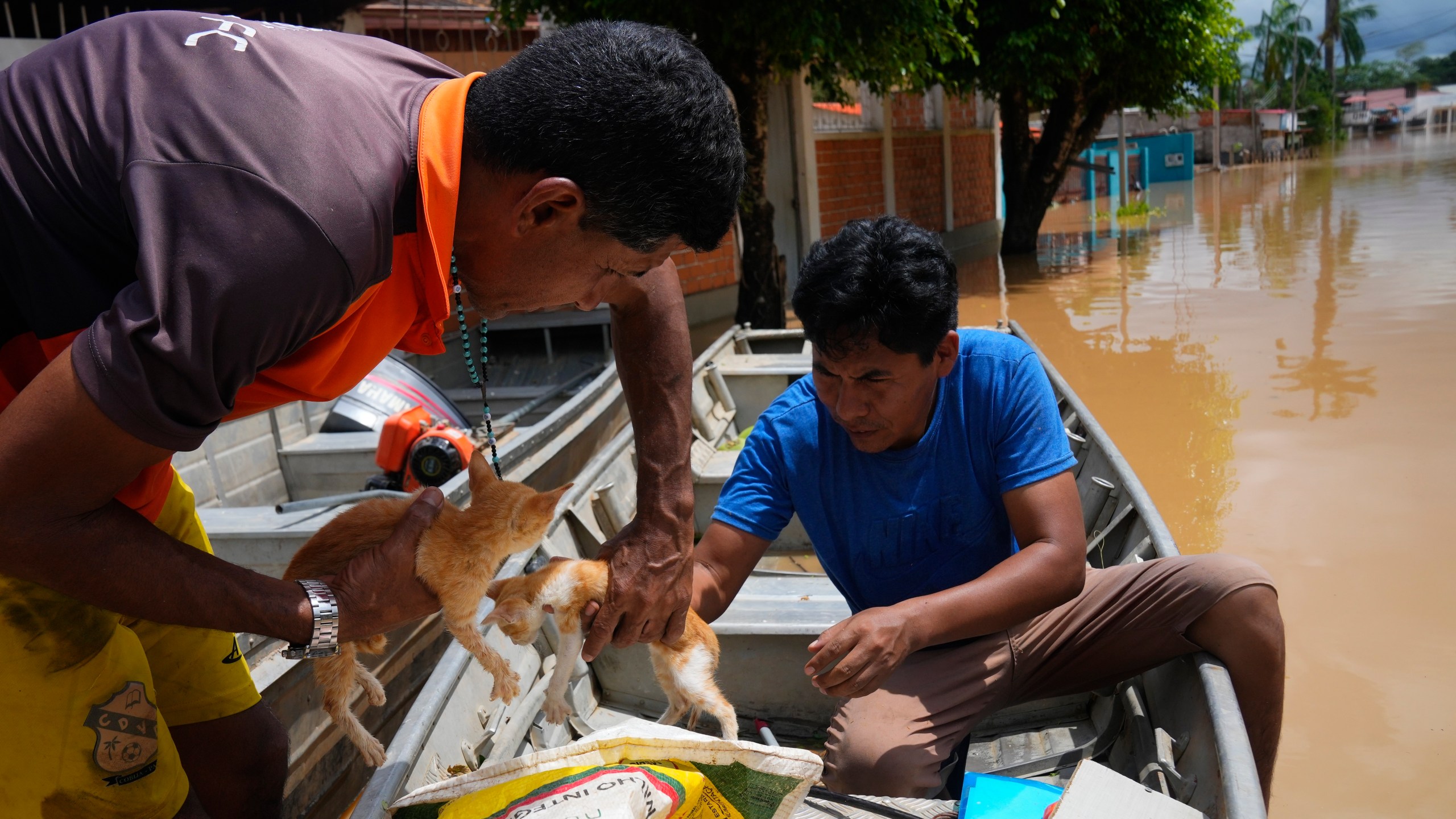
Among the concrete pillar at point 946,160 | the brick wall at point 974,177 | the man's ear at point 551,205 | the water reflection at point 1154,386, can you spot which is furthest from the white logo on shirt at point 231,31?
the brick wall at point 974,177

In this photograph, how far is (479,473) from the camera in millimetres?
1773

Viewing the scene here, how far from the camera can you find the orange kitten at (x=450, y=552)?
62.4 inches

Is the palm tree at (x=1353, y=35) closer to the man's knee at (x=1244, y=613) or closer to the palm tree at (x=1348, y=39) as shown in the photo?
the palm tree at (x=1348, y=39)

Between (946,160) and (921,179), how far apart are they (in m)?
1.22

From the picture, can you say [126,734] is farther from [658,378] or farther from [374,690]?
[658,378]

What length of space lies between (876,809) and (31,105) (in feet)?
5.98

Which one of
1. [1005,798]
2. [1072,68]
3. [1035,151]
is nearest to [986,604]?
[1005,798]

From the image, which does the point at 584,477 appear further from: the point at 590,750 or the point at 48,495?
the point at 48,495

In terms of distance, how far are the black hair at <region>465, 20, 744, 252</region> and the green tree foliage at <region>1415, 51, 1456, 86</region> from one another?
128268mm

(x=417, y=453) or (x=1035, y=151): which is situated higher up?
(x=1035, y=151)

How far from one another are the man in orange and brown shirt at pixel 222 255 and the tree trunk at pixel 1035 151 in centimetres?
1567

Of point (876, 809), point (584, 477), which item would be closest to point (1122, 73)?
point (584, 477)

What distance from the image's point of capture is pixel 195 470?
4.24 metres

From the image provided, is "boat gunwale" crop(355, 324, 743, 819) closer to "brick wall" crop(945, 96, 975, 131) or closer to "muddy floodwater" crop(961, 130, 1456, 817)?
"muddy floodwater" crop(961, 130, 1456, 817)
